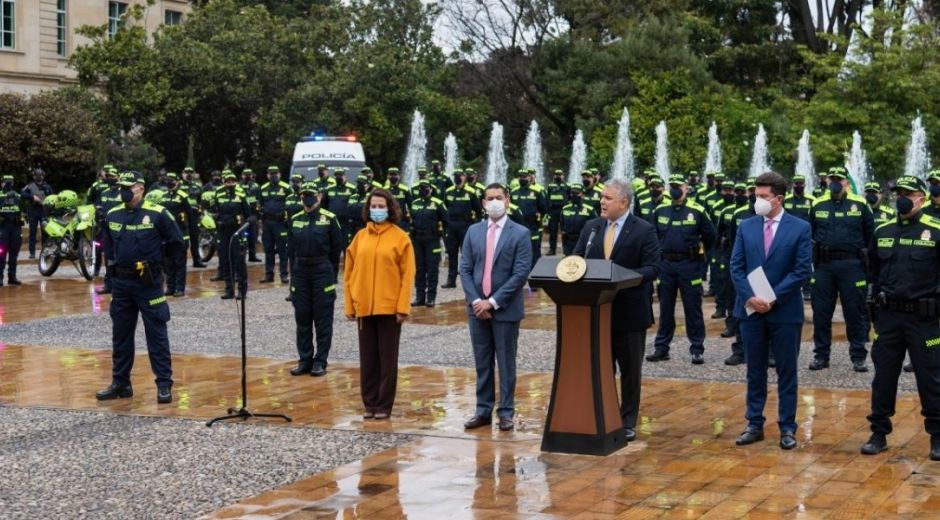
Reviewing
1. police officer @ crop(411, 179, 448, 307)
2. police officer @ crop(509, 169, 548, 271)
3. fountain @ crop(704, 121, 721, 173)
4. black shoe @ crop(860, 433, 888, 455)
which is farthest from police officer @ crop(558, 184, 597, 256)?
fountain @ crop(704, 121, 721, 173)

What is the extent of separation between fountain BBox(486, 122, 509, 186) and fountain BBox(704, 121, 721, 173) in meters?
8.09

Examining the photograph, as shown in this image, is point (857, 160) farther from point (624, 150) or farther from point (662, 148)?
point (624, 150)

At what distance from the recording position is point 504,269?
10211 mm

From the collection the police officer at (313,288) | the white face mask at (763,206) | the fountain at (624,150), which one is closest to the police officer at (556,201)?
the fountain at (624,150)

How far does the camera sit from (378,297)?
10.6 m

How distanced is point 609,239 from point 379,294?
1.93 metres

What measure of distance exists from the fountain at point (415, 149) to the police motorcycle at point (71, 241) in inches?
759

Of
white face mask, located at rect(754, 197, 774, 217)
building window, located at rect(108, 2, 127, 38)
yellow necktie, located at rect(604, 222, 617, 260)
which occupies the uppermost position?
building window, located at rect(108, 2, 127, 38)

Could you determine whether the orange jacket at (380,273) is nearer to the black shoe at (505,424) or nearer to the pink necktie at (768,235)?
the black shoe at (505,424)

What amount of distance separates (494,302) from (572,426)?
52.0 inches

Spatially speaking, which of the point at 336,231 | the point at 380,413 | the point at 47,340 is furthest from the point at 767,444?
the point at 47,340

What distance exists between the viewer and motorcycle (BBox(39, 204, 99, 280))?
79.0 ft

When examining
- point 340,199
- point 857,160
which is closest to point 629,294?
point 340,199

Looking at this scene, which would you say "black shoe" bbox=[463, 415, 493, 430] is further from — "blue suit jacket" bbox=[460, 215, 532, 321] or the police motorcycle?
the police motorcycle
